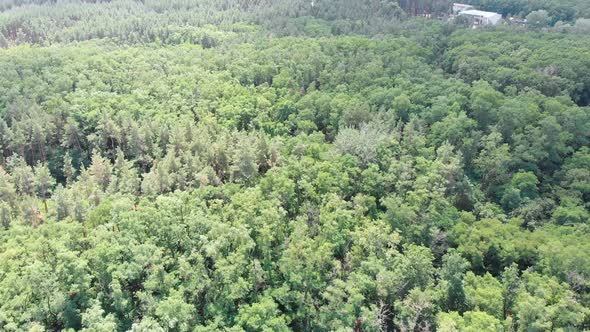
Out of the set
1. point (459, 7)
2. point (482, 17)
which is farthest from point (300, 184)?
point (459, 7)

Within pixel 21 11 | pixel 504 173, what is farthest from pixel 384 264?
pixel 21 11

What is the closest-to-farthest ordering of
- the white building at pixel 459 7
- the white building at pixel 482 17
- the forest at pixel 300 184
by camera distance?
1. the forest at pixel 300 184
2. the white building at pixel 482 17
3. the white building at pixel 459 7

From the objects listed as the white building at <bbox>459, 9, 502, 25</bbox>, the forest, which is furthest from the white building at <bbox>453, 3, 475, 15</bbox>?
the forest

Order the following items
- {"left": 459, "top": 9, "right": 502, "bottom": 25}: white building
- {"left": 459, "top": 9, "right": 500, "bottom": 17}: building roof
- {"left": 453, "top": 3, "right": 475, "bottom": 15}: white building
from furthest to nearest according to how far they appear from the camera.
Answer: {"left": 453, "top": 3, "right": 475, "bottom": 15}: white building, {"left": 459, "top": 9, "right": 500, "bottom": 17}: building roof, {"left": 459, "top": 9, "right": 502, "bottom": 25}: white building

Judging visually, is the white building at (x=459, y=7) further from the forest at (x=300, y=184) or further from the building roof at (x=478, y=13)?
the forest at (x=300, y=184)

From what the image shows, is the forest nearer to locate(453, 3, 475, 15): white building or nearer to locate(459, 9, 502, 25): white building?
locate(459, 9, 502, 25): white building

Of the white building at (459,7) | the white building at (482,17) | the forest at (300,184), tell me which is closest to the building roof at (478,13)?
the white building at (482,17)

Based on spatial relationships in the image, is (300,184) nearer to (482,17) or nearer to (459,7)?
(482,17)

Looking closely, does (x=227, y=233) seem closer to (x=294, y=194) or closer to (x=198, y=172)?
(x=294, y=194)
